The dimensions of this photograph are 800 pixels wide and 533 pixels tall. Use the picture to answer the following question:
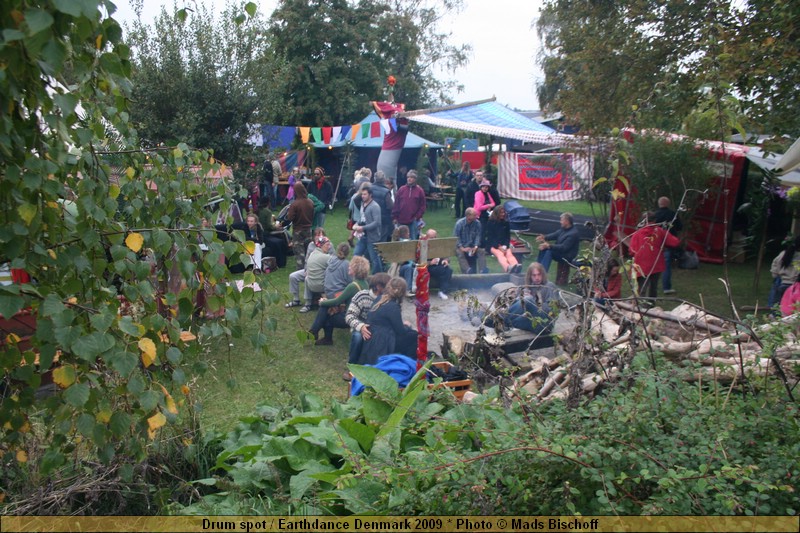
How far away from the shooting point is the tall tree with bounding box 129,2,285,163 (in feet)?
39.5

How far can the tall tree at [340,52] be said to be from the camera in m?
25.7

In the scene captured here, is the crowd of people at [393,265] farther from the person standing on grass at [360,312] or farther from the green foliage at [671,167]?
the green foliage at [671,167]

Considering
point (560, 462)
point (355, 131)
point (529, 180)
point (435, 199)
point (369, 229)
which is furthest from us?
point (435, 199)

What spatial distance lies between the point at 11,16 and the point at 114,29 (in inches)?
13.9

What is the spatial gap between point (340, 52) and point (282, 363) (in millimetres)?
21616

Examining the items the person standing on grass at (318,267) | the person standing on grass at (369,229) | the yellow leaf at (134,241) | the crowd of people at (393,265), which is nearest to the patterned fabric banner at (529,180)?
the crowd of people at (393,265)

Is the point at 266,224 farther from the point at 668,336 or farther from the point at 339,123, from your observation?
the point at 339,123

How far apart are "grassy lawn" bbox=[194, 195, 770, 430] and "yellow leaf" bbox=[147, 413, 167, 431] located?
33.4 inches

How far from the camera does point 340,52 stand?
26719mm

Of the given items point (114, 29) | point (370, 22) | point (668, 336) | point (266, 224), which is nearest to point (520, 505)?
point (114, 29)

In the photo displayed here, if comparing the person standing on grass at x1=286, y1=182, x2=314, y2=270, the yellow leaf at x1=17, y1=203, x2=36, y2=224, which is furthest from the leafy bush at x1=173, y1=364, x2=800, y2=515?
the person standing on grass at x1=286, y1=182, x2=314, y2=270

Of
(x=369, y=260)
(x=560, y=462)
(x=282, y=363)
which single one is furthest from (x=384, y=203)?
(x=560, y=462)

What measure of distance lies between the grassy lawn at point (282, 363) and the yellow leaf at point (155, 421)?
849 millimetres

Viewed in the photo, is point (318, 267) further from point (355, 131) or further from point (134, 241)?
point (355, 131)
